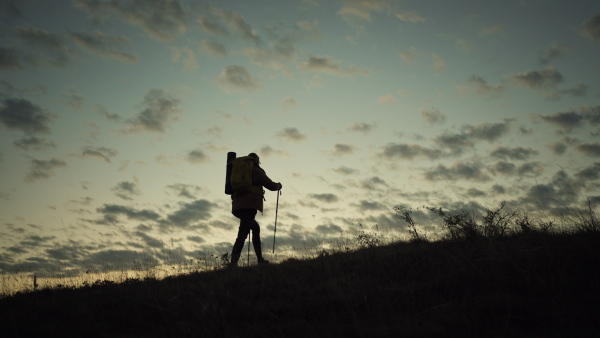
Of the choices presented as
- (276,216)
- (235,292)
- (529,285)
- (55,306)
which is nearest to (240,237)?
(276,216)

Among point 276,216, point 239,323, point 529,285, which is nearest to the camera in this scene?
point 239,323

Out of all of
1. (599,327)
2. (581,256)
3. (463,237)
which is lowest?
(599,327)

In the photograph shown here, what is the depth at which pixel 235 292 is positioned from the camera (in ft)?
18.2

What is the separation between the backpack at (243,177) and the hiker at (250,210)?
4.0 inches

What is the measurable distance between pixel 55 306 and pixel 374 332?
4977 millimetres

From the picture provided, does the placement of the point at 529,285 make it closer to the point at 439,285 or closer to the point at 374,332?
the point at 439,285

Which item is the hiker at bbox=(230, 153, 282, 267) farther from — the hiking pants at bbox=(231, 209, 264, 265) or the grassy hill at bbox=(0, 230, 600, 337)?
the grassy hill at bbox=(0, 230, 600, 337)

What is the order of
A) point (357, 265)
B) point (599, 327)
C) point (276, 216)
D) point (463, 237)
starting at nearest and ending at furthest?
point (599, 327)
point (357, 265)
point (463, 237)
point (276, 216)

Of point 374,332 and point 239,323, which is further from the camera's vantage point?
point 239,323

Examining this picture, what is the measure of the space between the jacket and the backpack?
107mm

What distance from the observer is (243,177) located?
8.55 meters

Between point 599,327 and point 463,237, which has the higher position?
point 463,237

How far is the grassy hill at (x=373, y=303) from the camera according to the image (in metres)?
3.83

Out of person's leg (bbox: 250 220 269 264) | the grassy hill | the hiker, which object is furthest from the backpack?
the grassy hill
